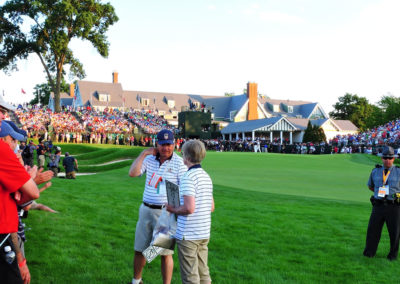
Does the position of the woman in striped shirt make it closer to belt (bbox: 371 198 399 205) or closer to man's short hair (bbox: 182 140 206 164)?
man's short hair (bbox: 182 140 206 164)

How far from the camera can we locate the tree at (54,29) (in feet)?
143

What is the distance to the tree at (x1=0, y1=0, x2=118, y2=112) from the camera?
43562 millimetres

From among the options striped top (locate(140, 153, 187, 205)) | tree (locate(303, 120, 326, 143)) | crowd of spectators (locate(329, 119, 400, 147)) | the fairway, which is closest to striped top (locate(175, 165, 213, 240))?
striped top (locate(140, 153, 187, 205))

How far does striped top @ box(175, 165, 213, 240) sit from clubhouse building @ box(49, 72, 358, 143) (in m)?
58.2

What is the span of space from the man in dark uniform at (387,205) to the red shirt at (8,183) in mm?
6176

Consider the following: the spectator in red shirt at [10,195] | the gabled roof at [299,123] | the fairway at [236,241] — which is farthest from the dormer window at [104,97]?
the spectator in red shirt at [10,195]

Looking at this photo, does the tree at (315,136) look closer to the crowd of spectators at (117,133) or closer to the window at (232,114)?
the crowd of spectators at (117,133)

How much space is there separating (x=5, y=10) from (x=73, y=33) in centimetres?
768

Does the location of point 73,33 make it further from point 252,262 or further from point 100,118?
point 252,262

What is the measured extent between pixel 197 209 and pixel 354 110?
3900 inches

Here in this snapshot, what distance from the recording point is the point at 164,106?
78.6m

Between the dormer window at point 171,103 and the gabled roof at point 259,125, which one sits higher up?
the dormer window at point 171,103

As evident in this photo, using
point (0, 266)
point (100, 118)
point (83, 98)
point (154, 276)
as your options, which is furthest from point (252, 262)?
point (83, 98)

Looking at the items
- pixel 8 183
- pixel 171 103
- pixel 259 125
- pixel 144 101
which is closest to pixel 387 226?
pixel 8 183
